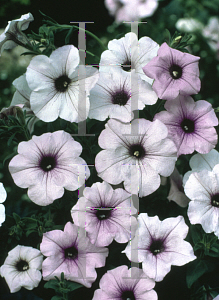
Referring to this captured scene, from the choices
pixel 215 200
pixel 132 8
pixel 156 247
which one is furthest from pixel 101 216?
pixel 132 8

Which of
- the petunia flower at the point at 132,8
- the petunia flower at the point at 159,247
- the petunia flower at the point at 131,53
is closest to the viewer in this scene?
the petunia flower at the point at 159,247

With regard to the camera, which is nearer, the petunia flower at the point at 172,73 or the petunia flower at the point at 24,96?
the petunia flower at the point at 172,73

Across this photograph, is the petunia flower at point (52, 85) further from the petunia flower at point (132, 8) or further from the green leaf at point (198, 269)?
the petunia flower at point (132, 8)

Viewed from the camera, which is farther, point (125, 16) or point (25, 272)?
point (125, 16)

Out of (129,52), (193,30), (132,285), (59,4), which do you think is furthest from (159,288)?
(59,4)

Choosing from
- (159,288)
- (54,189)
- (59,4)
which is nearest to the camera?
(54,189)

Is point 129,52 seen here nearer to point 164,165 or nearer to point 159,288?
point 164,165

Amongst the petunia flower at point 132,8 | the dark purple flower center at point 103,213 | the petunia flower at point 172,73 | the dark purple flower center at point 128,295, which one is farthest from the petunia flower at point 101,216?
the petunia flower at point 132,8

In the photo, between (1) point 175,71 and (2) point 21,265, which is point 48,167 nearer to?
(2) point 21,265
